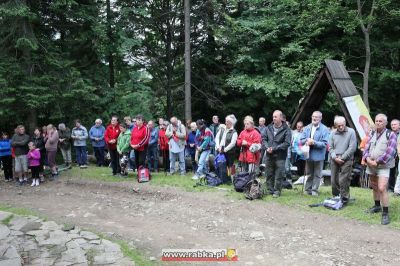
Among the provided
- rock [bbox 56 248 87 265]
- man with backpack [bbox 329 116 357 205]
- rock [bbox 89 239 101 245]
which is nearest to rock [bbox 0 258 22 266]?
rock [bbox 56 248 87 265]

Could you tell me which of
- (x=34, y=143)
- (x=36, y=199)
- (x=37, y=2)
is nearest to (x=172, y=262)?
(x=36, y=199)

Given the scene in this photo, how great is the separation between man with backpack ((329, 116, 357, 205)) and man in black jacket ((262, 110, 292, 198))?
3.53 ft

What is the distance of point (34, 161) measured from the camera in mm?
11539

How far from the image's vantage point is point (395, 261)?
5426 millimetres

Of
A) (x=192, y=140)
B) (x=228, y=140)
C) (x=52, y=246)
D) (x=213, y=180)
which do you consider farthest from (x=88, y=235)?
(x=192, y=140)

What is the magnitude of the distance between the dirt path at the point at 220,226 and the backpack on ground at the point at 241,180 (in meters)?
0.49

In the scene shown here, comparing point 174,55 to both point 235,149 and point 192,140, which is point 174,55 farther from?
point 235,149

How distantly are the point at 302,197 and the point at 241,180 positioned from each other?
1.51 metres

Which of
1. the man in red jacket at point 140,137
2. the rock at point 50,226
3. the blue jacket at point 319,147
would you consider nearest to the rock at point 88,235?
the rock at point 50,226

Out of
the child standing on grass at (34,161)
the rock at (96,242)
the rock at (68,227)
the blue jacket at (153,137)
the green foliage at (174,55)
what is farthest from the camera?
the green foliage at (174,55)

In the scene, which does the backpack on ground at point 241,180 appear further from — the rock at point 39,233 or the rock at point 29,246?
the rock at point 29,246

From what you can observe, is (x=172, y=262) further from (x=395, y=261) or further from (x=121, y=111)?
(x=121, y=111)

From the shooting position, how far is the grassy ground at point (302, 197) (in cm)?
730

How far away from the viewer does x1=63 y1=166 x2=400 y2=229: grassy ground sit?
7297mm
